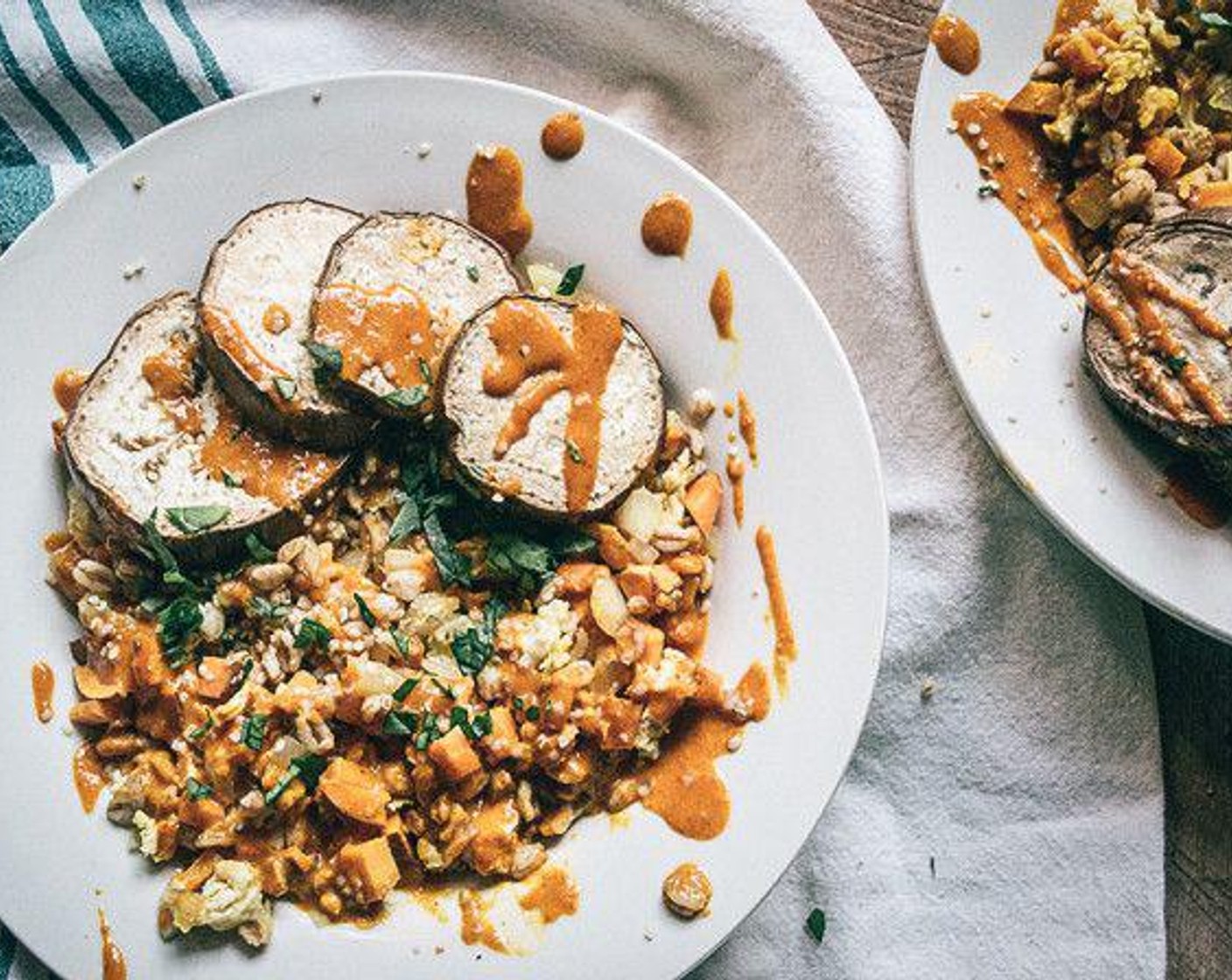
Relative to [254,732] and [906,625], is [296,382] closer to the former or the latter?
[254,732]

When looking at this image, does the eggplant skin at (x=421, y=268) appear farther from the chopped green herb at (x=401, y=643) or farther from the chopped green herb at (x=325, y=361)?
the chopped green herb at (x=401, y=643)

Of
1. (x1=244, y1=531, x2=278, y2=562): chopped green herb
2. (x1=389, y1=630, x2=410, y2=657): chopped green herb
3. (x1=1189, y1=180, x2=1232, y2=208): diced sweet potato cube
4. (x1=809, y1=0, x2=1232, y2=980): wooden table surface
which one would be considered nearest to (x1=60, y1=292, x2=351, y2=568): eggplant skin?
(x1=244, y1=531, x2=278, y2=562): chopped green herb

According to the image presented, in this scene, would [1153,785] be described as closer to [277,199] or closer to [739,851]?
[739,851]

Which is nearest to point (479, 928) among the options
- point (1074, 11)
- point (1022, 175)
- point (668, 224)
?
point (668, 224)

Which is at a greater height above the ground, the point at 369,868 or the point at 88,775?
the point at 88,775

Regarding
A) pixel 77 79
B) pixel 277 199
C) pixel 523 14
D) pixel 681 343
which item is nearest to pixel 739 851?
pixel 681 343
